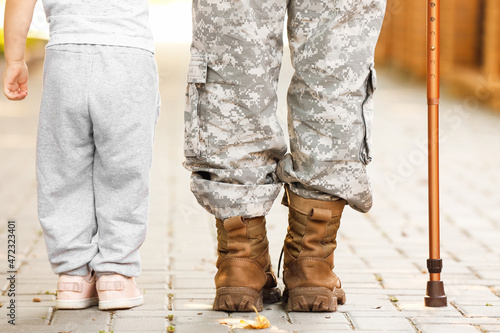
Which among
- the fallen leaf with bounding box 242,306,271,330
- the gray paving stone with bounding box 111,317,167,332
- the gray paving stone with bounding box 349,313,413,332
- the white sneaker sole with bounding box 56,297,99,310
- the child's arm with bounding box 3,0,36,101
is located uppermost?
the child's arm with bounding box 3,0,36,101

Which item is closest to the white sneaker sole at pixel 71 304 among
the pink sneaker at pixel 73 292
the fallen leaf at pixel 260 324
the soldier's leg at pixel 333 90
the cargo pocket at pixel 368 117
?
the pink sneaker at pixel 73 292

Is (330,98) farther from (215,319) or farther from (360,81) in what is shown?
(215,319)

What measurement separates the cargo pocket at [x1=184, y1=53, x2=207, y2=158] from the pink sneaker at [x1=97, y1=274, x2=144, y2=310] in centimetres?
50

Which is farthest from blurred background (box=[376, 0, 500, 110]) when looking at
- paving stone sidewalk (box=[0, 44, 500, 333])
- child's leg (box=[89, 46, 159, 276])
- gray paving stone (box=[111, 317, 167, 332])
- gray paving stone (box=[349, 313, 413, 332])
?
gray paving stone (box=[111, 317, 167, 332])

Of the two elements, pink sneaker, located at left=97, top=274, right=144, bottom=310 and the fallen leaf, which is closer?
the fallen leaf

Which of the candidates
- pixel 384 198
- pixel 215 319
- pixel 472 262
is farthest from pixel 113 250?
pixel 384 198

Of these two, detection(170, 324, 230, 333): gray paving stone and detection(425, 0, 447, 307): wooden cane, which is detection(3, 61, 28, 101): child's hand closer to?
detection(170, 324, 230, 333): gray paving stone

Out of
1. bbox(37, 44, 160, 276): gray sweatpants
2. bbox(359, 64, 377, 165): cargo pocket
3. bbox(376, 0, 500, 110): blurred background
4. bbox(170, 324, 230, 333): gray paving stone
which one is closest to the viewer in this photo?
bbox(170, 324, 230, 333): gray paving stone

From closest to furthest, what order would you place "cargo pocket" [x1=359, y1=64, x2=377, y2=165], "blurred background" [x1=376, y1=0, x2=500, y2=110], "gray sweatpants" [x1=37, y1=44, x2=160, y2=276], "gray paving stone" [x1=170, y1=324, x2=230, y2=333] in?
"gray paving stone" [x1=170, y1=324, x2=230, y2=333] → "gray sweatpants" [x1=37, y1=44, x2=160, y2=276] → "cargo pocket" [x1=359, y1=64, x2=377, y2=165] → "blurred background" [x1=376, y1=0, x2=500, y2=110]

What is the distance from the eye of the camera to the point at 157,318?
293 centimetres

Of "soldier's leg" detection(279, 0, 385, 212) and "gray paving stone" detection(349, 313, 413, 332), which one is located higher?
"soldier's leg" detection(279, 0, 385, 212)

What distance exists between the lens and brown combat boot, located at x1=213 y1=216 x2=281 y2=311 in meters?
2.98

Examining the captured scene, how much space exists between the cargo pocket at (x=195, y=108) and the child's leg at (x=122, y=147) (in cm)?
12

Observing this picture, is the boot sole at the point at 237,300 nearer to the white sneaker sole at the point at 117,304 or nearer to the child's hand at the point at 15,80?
the white sneaker sole at the point at 117,304
